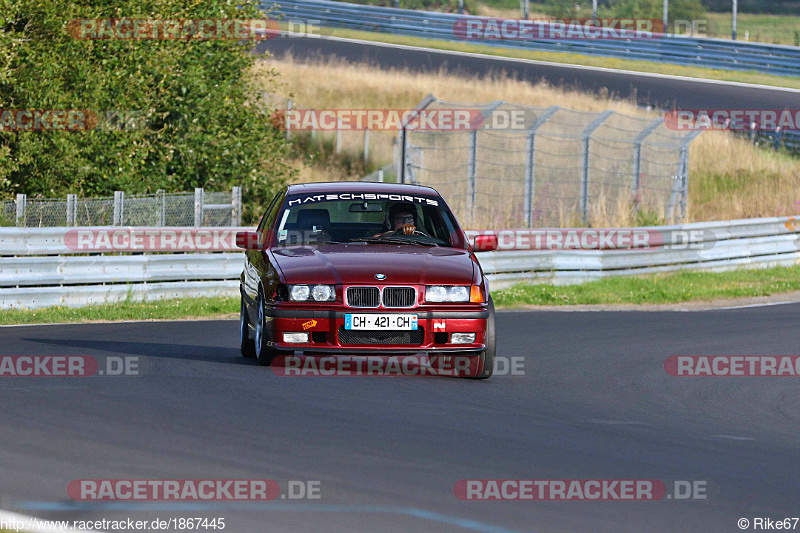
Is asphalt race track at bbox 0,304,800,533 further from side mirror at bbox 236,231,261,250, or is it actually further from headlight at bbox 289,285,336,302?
side mirror at bbox 236,231,261,250

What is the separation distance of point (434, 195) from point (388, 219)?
22.0 inches

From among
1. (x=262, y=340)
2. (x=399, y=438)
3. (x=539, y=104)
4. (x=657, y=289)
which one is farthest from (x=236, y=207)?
(x=539, y=104)

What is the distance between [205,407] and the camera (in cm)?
873

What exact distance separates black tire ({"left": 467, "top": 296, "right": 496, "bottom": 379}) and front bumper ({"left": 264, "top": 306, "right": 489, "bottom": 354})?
23cm

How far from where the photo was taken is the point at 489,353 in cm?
1045

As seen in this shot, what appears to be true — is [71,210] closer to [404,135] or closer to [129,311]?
[129,311]

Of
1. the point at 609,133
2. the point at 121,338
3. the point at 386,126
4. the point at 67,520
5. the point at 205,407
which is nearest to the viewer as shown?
the point at 67,520

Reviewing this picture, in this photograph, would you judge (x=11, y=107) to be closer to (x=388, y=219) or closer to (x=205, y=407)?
(x=388, y=219)

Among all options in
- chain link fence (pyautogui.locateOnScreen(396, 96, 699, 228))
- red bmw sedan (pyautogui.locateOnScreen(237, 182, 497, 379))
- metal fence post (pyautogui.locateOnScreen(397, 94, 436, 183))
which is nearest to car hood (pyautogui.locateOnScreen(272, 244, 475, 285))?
red bmw sedan (pyautogui.locateOnScreen(237, 182, 497, 379))

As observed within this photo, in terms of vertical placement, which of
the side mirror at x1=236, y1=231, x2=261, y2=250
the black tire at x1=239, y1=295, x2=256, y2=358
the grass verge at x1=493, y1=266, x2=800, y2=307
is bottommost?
the grass verge at x1=493, y1=266, x2=800, y2=307

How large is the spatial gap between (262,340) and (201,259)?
7.40 m

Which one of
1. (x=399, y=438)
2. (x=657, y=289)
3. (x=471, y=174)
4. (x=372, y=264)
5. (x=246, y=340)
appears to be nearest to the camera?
(x=399, y=438)

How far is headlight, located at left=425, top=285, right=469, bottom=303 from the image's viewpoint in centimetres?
1003

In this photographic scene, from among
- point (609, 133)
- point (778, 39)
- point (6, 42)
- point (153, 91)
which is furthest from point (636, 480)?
point (778, 39)
